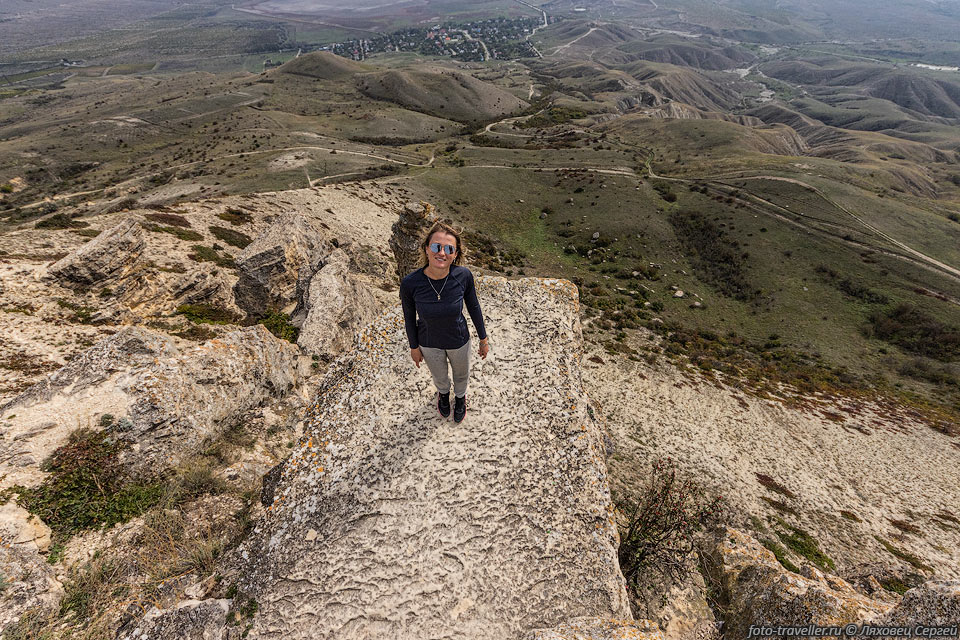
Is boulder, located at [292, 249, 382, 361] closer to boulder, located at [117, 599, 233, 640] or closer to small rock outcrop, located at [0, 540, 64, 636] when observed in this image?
small rock outcrop, located at [0, 540, 64, 636]

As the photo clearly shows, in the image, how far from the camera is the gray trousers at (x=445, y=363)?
22.0ft

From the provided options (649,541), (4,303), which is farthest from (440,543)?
(4,303)

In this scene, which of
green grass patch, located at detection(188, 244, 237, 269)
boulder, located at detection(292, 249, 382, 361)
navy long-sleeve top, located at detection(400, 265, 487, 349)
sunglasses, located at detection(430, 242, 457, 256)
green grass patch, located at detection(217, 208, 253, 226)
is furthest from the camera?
green grass patch, located at detection(217, 208, 253, 226)

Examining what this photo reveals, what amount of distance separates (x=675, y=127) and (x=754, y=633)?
131151mm

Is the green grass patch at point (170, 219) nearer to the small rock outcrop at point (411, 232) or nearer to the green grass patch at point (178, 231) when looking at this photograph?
the green grass patch at point (178, 231)

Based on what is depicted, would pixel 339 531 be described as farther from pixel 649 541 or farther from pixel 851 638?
pixel 851 638

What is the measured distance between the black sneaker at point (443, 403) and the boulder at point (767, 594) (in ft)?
24.5

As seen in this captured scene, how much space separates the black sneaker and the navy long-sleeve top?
1422 millimetres

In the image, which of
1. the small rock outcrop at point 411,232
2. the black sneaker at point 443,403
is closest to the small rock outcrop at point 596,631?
the black sneaker at point 443,403

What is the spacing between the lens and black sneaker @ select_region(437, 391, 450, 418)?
24.6 feet

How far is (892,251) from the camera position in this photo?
1918 inches

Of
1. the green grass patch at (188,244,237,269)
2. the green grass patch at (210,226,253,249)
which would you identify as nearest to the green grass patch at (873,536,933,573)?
the green grass patch at (188,244,237,269)

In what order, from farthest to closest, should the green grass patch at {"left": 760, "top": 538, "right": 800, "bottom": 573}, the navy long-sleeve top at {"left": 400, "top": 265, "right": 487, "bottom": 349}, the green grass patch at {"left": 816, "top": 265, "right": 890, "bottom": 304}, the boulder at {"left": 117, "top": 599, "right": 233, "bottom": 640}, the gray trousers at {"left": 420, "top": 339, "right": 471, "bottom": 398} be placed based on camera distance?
the green grass patch at {"left": 816, "top": 265, "right": 890, "bottom": 304} < the green grass patch at {"left": 760, "top": 538, "right": 800, "bottom": 573} < the gray trousers at {"left": 420, "top": 339, "right": 471, "bottom": 398} < the navy long-sleeve top at {"left": 400, "top": 265, "right": 487, "bottom": 349} < the boulder at {"left": 117, "top": 599, "right": 233, "bottom": 640}

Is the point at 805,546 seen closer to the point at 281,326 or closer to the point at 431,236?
the point at 431,236
